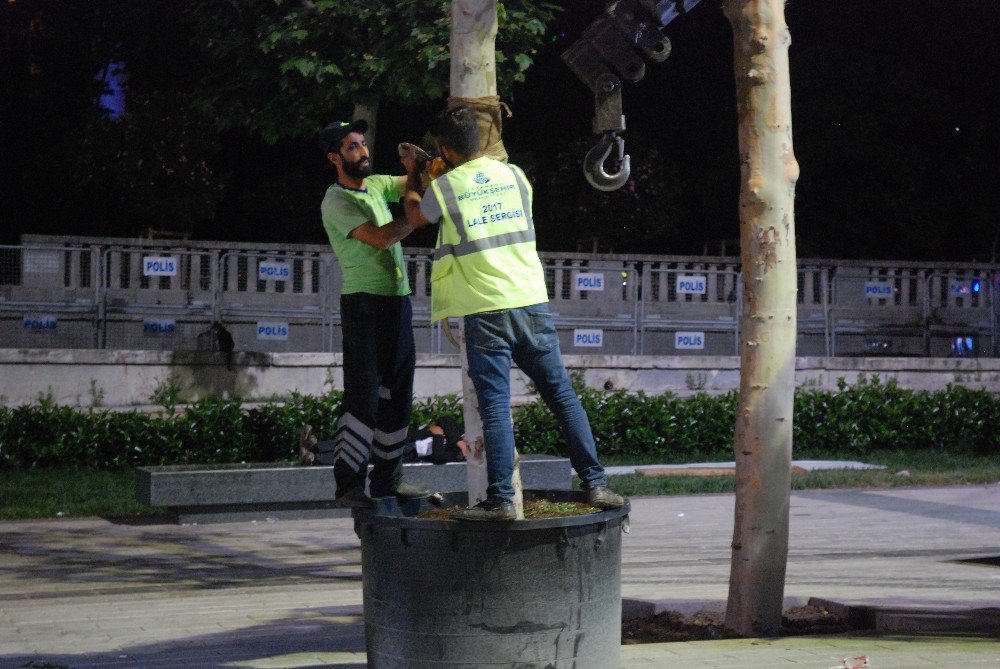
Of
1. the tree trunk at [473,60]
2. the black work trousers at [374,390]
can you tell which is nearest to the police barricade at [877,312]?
the black work trousers at [374,390]

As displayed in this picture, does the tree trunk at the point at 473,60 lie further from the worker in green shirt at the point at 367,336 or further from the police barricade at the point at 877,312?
the police barricade at the point at 877,312

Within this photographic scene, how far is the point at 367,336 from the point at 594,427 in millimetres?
9947

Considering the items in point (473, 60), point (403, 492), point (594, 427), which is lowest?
point (594, 427)

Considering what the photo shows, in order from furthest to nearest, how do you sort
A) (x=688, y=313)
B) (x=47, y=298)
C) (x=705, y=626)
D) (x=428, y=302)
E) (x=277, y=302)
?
(x=688, y=313) < (x=428, y=302) < (x=277, y=302) < (x=47, y=298) < (x=705, y=626)

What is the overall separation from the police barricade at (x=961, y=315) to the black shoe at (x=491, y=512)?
17.9 metres

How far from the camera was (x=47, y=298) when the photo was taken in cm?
1753

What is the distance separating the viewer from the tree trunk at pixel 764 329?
574 centimetres

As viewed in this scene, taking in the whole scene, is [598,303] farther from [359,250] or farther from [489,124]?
[489,124]

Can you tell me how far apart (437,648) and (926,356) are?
710 inches

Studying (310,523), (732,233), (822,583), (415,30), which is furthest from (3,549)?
(732,233)

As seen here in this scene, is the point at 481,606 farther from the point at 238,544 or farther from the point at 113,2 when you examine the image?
the point at 113,2

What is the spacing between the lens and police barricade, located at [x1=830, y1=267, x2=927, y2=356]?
2022cm

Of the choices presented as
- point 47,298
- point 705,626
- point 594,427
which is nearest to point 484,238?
point 705,626

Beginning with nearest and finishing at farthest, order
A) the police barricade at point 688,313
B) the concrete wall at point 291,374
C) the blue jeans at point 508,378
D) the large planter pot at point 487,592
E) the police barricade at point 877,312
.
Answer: the large planter pot at point 487,592 → the blue jeans at point 508,378 → the concrete wall at point 291,374 → the police barricade at point 688,313 → the police barricade at point 877,312
